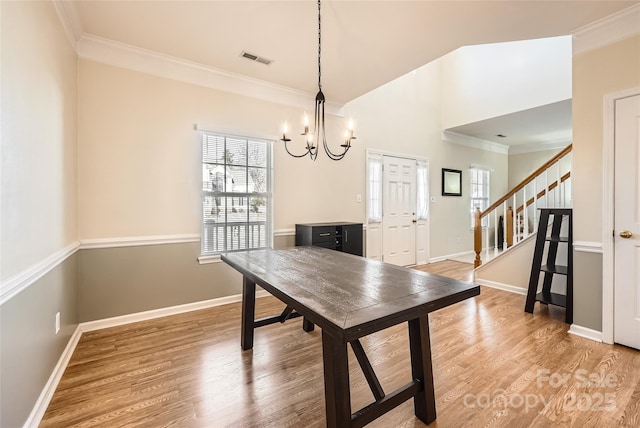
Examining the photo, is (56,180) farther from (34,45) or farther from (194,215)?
(194,215)

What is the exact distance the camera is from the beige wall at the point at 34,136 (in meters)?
1.33

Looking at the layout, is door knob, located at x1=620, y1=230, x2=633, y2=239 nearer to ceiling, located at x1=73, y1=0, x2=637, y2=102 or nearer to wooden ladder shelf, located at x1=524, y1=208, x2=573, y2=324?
wooden ladder shelf, located at x1=524, y1=208, x2=573, y2=324

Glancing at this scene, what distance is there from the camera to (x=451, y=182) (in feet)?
19.4

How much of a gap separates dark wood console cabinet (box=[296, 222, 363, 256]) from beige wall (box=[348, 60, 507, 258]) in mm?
1583

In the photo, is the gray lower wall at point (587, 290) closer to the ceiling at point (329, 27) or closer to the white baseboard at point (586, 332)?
the white baseboard at point (586, 332)

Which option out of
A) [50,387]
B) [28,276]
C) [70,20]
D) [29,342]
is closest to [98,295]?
[50,387]

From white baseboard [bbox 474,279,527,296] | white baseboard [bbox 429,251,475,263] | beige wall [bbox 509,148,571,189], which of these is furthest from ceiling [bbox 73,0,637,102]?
beige wall [bbox 509,148,571,189]

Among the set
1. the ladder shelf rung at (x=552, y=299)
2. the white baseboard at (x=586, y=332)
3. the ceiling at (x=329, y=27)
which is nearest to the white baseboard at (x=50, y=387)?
the ceiling at (x=329, y=27)

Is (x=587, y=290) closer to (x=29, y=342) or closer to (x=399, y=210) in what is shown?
(x=399, y=210)

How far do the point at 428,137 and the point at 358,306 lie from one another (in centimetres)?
501

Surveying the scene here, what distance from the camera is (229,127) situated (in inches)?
132

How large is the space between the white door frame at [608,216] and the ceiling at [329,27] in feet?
2.68

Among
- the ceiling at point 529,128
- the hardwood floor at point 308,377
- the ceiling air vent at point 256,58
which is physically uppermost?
the ceiling air vent at point 256,58

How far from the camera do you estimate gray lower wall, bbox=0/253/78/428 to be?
4.19 ft
